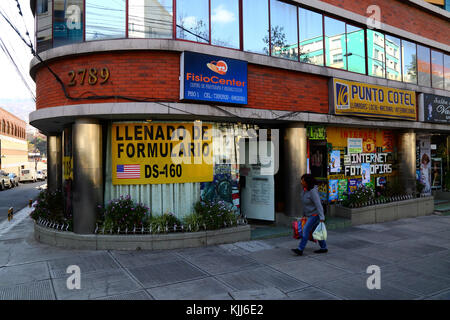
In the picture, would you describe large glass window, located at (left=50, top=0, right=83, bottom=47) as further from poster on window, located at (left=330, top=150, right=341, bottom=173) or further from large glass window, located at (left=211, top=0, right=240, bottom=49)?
poster on window, located at (left=330, top=150, right=341, bottom=173)

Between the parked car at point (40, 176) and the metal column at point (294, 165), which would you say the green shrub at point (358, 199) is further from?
the parked car at point (40, 176)

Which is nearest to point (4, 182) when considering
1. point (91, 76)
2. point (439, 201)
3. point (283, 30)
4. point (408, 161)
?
point (91, 76)

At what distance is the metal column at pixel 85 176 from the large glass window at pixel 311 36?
690 cm

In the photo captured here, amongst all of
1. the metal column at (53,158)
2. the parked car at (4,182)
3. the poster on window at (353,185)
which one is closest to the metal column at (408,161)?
the poster on window at (353,185)

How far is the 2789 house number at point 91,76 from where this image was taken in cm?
796

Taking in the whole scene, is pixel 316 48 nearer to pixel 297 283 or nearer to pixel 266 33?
pixel 266 33

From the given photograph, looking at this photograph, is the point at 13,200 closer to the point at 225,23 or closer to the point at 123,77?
the point at 123,77

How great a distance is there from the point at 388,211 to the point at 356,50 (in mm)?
6014

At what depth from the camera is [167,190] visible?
8.73 meters

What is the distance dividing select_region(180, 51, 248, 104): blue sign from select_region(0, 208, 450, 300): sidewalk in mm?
3817

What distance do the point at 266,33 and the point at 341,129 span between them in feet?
16.4

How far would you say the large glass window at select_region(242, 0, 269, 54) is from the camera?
9.53 meters

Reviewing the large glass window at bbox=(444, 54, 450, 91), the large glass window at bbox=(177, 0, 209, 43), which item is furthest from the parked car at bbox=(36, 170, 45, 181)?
the large glass window at bbox=(444, 54, 450, 91)

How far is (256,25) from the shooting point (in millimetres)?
9742
